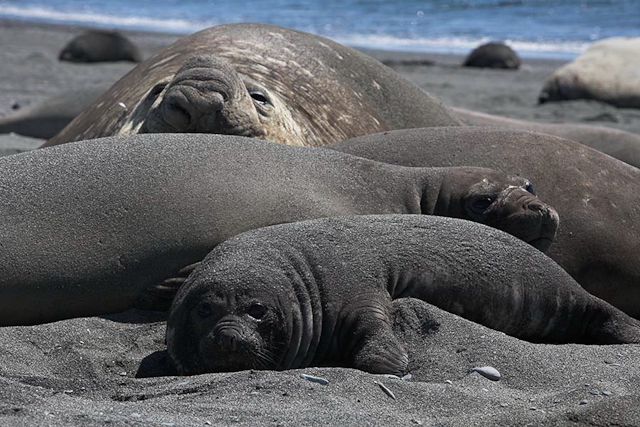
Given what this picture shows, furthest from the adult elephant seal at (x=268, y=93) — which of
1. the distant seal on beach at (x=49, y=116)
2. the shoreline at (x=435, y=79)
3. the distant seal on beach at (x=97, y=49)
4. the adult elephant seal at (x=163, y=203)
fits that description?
the distant seal on beach at (x=97, y=49)

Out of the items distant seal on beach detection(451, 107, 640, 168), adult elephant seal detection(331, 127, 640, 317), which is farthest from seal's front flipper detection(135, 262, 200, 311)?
distant seal on beach detection(451, 107, 640, 168)

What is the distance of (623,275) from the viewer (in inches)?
155

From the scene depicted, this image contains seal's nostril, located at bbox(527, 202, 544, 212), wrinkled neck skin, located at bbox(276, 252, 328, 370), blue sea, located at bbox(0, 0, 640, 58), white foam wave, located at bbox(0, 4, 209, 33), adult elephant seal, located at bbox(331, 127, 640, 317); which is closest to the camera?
wrinkled neck skin, located at bbox(276, 252, 328, 370)

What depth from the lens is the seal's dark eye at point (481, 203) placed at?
3.76 meters

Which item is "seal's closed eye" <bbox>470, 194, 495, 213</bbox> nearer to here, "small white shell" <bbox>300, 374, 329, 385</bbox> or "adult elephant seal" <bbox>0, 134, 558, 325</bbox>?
"adult elephant seal" <bbox>0, 134, 558, 325</bbox>

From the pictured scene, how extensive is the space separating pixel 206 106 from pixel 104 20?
72.9ft

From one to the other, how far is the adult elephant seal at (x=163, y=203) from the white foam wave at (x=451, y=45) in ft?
49.0

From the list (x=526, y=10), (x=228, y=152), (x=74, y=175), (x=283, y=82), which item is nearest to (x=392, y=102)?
(x=283, y=82)

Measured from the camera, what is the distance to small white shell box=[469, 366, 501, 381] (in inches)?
116

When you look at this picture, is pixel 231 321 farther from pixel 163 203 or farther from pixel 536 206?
pixel 536 206

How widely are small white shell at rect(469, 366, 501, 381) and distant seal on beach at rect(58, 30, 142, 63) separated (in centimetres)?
1256

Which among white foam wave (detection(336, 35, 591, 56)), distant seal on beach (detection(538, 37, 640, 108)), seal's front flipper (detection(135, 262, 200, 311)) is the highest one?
seal's front flipper (detection(135, 262, 200, 311))

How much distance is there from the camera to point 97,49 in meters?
14.9

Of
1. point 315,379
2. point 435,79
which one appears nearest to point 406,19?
point 435,79
